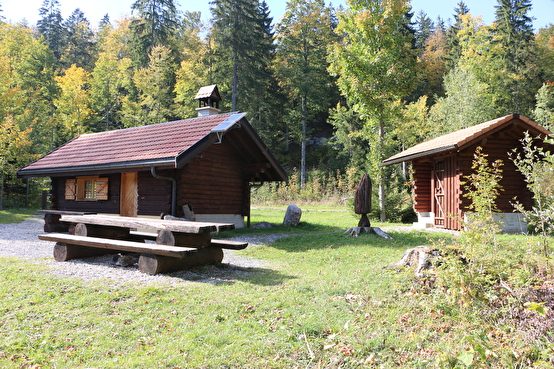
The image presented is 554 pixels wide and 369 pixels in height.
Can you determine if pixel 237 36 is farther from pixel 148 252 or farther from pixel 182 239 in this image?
pixel 148 252

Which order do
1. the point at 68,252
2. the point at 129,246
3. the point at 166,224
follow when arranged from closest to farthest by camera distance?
1. the point at 129,246
2. the point at 166,224
3. the point at 68,252

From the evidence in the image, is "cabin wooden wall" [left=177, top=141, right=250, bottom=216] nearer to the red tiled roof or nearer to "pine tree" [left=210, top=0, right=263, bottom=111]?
the red tiled roof

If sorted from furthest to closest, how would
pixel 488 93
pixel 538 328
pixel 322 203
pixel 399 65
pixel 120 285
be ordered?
pixel 488 93
pixel 322 203
pixel 399 65
pixel 120 285
pixel 538 328

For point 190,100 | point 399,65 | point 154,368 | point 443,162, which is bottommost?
point 154,368

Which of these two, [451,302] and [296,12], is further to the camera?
[296,12]

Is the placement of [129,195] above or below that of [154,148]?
below

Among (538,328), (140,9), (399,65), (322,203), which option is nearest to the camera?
(538,328)

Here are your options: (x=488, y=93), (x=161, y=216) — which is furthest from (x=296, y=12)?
(x=161, y=216)

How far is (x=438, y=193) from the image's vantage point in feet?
46.9

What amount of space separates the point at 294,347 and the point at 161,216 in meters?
9.26

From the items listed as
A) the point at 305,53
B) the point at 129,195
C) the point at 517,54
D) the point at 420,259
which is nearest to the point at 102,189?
the point at 129,195

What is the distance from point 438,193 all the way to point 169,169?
10112 millimetres

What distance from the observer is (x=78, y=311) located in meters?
4.84

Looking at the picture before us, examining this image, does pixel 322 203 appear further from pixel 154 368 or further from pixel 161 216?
pixel 154 368
